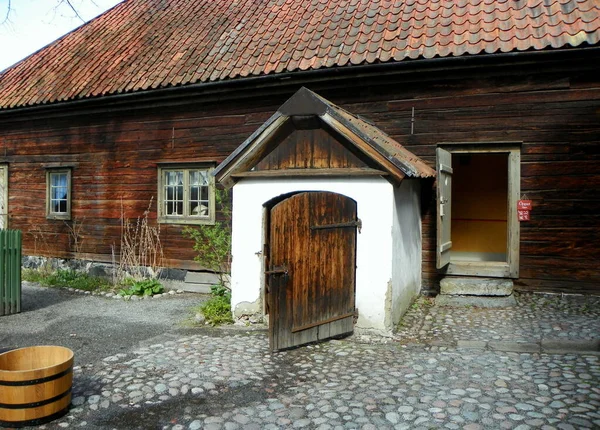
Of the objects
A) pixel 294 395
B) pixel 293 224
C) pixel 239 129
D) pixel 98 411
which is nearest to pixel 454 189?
pixel 239 129

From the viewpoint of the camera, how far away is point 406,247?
7.40m

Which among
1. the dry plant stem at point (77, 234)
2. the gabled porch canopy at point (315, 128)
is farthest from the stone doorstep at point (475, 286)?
the dry plant stem at point (77, 234)

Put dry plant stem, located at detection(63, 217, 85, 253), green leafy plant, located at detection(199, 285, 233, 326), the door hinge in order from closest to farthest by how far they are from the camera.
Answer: the door hinge < green leafy plant, located at detection(199, 285, 233, 326) < dry plant stem, located at detection(63, 217, 85, 253)

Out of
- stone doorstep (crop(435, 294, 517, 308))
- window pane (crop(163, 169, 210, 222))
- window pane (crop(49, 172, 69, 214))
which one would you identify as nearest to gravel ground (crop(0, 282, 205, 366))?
window pane (crop(163, 169, 210, 222))

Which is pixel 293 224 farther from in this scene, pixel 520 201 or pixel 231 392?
pixel 520 201

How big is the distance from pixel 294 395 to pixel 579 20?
23.3ft

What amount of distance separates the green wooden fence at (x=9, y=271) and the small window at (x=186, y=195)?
10.4 feet

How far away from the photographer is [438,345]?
20.0ft

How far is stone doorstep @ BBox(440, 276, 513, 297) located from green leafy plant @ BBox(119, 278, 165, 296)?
5.20 metres

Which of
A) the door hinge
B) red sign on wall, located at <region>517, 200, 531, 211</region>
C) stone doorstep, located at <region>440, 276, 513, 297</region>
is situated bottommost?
stone doorstep, located at <region>440, 276, 513, 297</region>

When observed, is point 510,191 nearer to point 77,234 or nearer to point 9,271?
point 9,271

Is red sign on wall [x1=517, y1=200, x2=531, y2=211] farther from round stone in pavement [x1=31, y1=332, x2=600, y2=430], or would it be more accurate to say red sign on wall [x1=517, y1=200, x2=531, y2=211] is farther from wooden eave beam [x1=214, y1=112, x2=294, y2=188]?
wooden eave beam [x1=214, y1=112, x2=294, y2=188]

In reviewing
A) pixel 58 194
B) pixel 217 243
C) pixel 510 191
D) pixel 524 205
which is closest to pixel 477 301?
pixel 524 205

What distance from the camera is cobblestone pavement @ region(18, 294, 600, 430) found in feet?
13.7
